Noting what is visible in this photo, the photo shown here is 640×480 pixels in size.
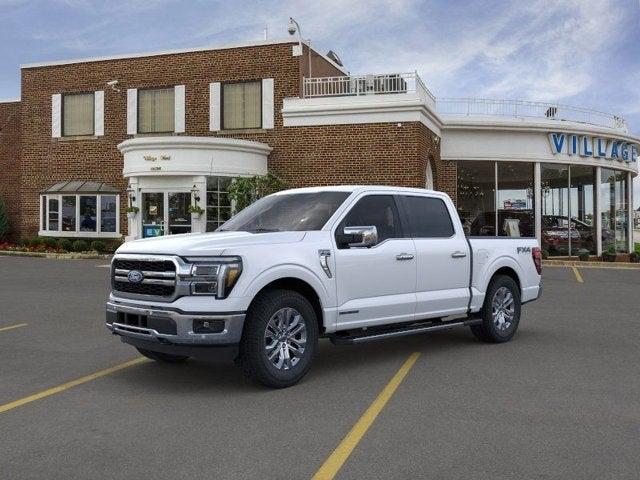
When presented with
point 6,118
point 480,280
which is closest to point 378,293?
point 480,280

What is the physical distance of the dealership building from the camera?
2353 centimetres

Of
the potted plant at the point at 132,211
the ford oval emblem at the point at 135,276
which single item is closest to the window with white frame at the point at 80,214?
the potted plant at the point at 132,211

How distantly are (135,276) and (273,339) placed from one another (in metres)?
1.43

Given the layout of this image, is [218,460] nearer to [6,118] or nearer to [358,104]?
[358,104]

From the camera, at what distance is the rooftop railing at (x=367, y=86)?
23.2 metres

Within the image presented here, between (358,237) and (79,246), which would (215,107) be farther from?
(358,237)

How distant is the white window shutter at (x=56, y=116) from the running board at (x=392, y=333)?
951 inches

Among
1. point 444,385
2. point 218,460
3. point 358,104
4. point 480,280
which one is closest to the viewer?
point 218,460

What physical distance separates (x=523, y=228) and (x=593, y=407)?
21.7 m

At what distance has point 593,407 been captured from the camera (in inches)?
225

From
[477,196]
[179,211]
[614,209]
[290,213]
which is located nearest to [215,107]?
[179,211]

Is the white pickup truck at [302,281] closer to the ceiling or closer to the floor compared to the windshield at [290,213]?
closer to the floor

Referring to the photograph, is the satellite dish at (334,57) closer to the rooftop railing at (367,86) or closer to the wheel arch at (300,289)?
the rooftop railing at (367,86)

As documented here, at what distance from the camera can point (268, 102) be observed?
82.9 feet
